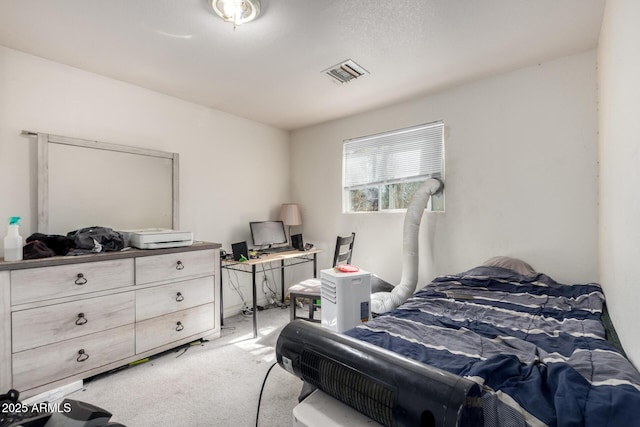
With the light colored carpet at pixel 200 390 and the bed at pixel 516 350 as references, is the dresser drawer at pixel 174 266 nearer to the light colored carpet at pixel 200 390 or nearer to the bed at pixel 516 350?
the light colored carpet at pixel 200 390

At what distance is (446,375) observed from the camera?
2.40 ft

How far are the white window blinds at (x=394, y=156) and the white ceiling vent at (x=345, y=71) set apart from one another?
0.91 m

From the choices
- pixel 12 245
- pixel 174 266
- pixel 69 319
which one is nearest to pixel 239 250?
pixel 174 266

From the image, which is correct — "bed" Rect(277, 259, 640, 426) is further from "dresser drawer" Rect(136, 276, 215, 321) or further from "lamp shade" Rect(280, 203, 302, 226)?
"lamp shade" Rect(280, 203, 302, 226)

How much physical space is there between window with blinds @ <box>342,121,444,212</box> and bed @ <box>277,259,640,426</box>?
1270 mm

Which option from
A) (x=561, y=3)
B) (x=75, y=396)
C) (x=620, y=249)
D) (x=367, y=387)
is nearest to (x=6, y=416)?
(x=75, y=396)

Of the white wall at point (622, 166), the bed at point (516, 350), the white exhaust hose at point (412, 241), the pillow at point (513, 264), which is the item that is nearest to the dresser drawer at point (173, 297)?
the white exhaust hose at point (412, 241)

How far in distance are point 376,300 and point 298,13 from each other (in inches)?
88.7

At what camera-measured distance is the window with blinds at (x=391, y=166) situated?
114 inches

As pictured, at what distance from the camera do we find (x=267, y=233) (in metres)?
3.56

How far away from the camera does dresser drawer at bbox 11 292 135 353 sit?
1679 mm

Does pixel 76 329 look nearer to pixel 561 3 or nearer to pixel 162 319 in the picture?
pixel 162 319

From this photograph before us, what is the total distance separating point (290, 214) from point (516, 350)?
2.92m

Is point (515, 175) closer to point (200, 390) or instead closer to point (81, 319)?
point (200, 390)
